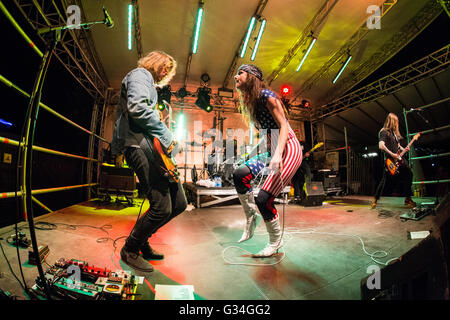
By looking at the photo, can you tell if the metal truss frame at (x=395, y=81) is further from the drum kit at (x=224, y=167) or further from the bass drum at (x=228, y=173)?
the bass drum at (x=228, y=173)

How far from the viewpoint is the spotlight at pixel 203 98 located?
8.43 meters

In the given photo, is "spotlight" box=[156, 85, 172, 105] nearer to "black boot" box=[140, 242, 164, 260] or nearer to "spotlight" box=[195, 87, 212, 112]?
"spotlight" box=[195, 87, 212, 112]

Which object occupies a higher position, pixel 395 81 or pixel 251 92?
pixel 395 81

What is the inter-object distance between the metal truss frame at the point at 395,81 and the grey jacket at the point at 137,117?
899 centimetres

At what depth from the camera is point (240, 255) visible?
5.60ft

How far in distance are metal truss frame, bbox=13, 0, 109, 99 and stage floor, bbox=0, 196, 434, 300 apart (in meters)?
2.94

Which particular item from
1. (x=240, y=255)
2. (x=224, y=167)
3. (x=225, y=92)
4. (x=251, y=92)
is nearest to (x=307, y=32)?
(x=225, y=92)

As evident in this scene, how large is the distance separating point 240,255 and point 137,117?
153 centimetres

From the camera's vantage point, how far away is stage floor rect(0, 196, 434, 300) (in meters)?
1.14

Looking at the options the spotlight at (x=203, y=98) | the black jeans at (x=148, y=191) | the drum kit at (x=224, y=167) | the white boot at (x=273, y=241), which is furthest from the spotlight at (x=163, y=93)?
the white boot at (x=273, y=241)

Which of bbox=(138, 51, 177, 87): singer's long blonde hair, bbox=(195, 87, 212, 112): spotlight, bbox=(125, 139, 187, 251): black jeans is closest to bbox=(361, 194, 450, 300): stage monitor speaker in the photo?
bbox=(125, 139, 187, 251): black jeans

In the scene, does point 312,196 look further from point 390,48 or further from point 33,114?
point 390,48

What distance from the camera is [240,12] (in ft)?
18.2

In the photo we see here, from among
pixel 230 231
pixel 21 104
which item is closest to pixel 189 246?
pixel 230 231
